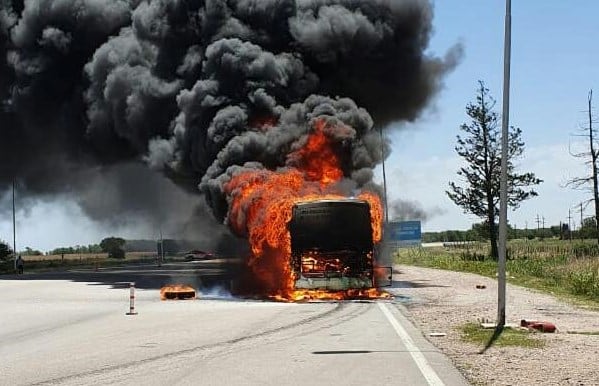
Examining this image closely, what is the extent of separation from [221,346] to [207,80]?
2031cm

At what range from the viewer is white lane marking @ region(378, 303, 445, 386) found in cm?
826

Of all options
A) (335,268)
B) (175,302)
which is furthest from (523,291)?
(175,302)

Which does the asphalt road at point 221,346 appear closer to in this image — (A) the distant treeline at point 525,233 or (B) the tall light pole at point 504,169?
(B) the tall light pole at point 504,169

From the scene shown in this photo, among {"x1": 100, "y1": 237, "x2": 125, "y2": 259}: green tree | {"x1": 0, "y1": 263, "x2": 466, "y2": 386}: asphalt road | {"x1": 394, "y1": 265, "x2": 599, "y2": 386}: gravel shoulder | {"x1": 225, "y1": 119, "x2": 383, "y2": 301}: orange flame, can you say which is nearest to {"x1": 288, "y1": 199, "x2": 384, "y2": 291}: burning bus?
{"x1": 225, "y1": 119, "x2": 383, "y2": 301}: orange flame

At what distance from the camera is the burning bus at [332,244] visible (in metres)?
21.7

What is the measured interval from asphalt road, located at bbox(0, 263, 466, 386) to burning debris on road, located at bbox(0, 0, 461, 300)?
4899mm

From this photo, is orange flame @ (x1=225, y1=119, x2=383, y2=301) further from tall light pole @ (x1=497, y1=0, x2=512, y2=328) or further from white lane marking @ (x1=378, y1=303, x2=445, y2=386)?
tall light pole @ (x1=497, y1=0, x2=512, y2=328)

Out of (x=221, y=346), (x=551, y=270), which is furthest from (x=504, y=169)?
(x=551, y=270)

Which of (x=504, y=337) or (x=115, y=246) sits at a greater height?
(x=115, y=246)

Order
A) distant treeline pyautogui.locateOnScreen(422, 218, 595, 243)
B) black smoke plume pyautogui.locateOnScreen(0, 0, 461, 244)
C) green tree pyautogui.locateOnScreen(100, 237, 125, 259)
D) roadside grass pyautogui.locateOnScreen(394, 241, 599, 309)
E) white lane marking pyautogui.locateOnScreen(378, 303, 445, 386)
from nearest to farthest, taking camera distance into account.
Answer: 1. white lane marking pyautogui.locateOnScreen(378, 303, 445, 386)
2. roadside grass pyautogui.locateOnScreen(394, 241, 599, 309)
3. black smoke plume pyautogui.locateOnScreen(0, 0, 461, 244)
4. distant treeline pyautogui.locateOnScreen(422, 218, 595, 243)
5. green tree pyautogui.locateOnScreen(100, 237, 125, 259)

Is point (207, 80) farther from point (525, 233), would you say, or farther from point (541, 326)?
point (525, 233)

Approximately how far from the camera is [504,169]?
544 inches

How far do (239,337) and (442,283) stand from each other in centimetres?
1919

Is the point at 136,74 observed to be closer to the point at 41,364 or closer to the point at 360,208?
the point at 360,208
